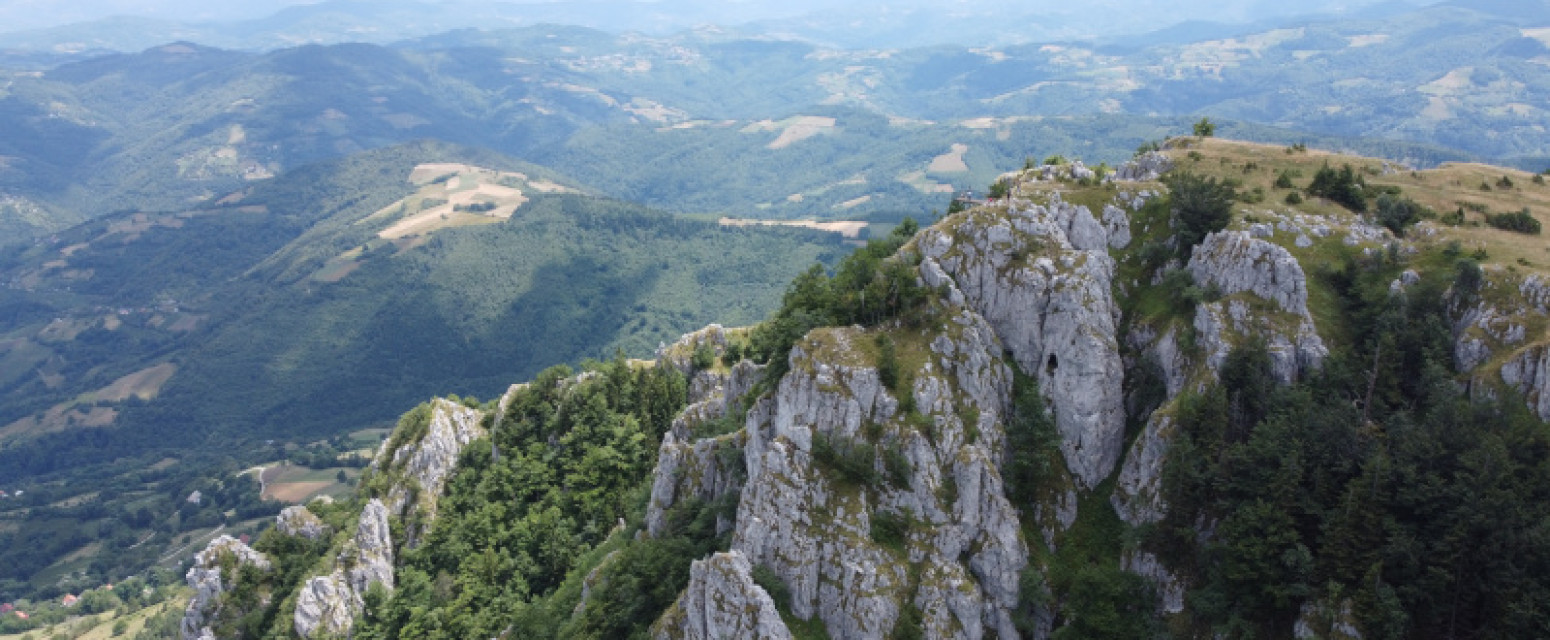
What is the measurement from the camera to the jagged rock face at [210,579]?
3484 inches

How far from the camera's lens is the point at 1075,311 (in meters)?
58.9

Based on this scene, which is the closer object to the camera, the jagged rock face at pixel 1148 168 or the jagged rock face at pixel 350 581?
the jagged rock face at pixel 1148 168

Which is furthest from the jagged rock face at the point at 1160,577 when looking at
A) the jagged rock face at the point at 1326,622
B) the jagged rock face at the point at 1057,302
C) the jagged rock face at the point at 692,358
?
the jagged rock face at the point at 692,358

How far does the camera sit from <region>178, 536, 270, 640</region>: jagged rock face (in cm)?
8850

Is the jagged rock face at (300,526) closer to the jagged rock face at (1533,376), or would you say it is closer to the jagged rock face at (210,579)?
the jagged rock face at (210,579)

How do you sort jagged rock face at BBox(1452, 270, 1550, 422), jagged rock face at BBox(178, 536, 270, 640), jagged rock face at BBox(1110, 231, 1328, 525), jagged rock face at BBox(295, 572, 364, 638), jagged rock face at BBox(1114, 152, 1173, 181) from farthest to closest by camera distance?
1. jagged rock face at BBox(178, 536, 270, 640)
2. jagged rock face at BBox(295, 572, 364, 638)
3. jagged rock face at BBox(1114, 152, 1173, 181)
4. jagged rock face at BBox(1110, 231, 1328, 525)
5. jagged rock face at BBox(1452, 270, 1550, 422)

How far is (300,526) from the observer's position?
97.9 meters

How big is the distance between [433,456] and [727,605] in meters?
62.1

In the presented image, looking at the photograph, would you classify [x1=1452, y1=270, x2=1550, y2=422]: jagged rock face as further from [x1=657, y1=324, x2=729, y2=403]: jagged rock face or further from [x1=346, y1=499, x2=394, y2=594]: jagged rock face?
[x1=346, y1=499, x2=394, y2=594]: jagged rock face

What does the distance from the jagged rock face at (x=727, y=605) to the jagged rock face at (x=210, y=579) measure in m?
66.2

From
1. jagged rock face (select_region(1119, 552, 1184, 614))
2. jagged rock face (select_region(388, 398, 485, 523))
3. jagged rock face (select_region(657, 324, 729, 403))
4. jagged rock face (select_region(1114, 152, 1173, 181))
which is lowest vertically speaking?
jagged rock face (select_region(388, 398, 485, 523))

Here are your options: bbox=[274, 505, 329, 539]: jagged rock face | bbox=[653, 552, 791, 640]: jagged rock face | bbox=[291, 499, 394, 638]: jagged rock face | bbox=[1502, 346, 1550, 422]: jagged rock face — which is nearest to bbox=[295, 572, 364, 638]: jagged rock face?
bbox=[291, 499, 394, 638]: jagged rock face

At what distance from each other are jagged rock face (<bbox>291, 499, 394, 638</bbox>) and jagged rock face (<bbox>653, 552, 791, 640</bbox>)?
4990 centimetres

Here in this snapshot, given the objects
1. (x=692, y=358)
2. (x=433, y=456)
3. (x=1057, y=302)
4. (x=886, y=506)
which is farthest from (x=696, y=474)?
(x=433, y=456)
